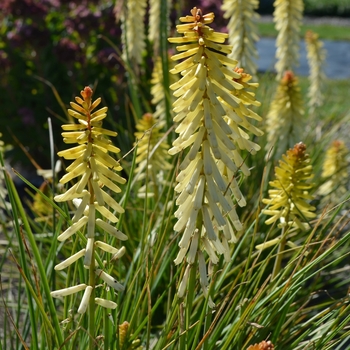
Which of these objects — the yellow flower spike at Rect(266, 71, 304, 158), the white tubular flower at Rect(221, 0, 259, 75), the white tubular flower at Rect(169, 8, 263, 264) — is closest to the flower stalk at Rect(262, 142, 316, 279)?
the white tubular flower at Rect(169, 8, 263, 264)

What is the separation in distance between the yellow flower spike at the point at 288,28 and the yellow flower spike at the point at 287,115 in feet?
3.03

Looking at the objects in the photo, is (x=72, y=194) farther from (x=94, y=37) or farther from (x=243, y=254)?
(x=94, y=37)

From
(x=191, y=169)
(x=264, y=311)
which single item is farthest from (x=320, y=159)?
(x=191, y=169)

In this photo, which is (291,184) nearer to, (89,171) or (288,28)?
(89,171)

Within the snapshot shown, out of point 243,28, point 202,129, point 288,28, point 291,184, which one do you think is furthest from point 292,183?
point 288,28

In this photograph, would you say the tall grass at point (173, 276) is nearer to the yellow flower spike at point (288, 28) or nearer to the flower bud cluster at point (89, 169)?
the flower bud cluster at point (89, 169)

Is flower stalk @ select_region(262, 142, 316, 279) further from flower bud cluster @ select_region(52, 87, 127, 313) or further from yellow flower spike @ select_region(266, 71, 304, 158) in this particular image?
yellow flower spike @ select_region(266, 71, 304, 158)

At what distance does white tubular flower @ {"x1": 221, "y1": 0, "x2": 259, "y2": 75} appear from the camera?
4754 mm

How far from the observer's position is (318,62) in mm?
6555

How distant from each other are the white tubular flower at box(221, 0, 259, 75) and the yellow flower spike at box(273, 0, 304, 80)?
64 centimetres

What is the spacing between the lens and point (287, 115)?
4664mm

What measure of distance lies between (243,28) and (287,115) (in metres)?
0.72

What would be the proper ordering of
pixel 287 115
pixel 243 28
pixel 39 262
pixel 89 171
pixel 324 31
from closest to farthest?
pixel 89 171
pixel 39 262
pixel 287 115
pixel 243 28
pixel 324 31

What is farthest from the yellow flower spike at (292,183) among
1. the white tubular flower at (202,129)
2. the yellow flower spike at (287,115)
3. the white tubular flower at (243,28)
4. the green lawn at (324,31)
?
the green lawn at (324,31)
